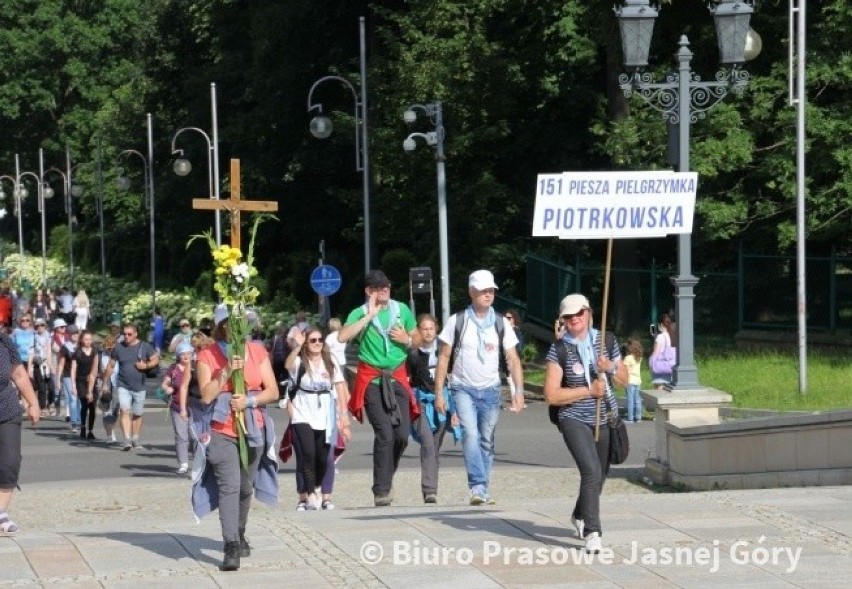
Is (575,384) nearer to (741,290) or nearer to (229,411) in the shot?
(229,411)

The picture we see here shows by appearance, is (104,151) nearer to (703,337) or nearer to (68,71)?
(68,71)

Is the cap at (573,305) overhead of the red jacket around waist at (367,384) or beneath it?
overhead

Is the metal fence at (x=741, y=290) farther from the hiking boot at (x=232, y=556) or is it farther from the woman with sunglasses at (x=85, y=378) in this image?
the hiking boot at (x=232, y=556)

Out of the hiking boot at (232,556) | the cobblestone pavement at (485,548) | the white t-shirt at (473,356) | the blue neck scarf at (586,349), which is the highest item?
the blue neck scarf at (586,349)

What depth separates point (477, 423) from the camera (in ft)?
42.7

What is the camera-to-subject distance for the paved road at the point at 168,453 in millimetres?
21078

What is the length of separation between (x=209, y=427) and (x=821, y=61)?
22960mm

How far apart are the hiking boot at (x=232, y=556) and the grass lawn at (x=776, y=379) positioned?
15.5m

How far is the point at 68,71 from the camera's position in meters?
88.2

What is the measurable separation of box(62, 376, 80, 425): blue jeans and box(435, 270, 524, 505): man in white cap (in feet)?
47.9

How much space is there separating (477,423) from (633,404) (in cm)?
1352

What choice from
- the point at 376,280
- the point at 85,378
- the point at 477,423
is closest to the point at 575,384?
the point at 477,423

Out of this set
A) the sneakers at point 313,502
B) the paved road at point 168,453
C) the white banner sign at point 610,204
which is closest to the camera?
the white banner sign at point 610,204

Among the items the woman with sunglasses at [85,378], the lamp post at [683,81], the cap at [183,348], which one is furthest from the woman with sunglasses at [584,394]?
the woman with sunglasses at [85,378]
